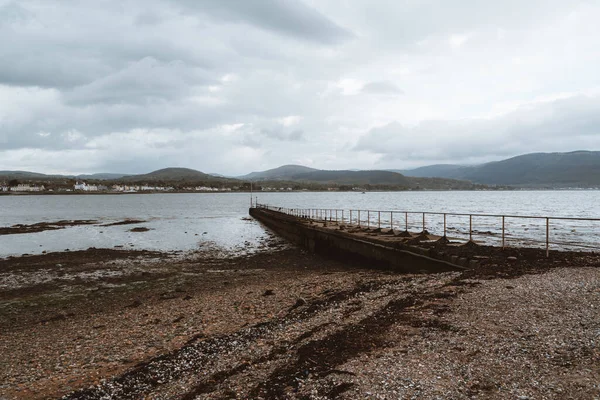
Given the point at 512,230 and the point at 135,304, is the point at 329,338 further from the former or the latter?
the point at 512,230

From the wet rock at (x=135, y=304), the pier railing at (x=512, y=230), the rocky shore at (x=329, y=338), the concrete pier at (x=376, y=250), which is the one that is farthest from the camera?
the pier railing at (x=512, y=230)

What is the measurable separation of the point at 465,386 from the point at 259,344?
431 cm

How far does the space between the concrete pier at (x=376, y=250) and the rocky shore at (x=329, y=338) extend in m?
2.17

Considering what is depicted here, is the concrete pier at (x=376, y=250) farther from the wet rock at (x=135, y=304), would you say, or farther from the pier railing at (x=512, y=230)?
the wet rock at (x=135, y=304)

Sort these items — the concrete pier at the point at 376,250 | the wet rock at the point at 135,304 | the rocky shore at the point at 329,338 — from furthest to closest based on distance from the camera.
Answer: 1. the concrete pier at the point at 376,250
2. the wet rock at the point at 135,304
3. the rocky shore at the point at 329,338

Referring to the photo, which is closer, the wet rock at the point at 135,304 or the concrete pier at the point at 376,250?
the wet rock at the point at 135,304

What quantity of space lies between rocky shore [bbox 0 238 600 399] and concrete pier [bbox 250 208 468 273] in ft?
7.10

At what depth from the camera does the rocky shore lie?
19.2 ft

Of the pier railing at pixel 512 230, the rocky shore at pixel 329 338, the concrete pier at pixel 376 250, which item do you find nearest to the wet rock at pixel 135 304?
the rocky shore at pixel 329 338

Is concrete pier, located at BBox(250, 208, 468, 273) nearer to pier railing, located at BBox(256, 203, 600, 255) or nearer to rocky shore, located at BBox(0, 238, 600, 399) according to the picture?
pier railing, located at BBox(256, 203, 600, 255)

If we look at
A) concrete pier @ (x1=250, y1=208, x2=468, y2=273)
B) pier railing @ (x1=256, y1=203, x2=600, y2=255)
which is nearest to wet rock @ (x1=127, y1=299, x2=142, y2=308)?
concrete pier @ (x1=250, y1=208, x2=468, y2=273)

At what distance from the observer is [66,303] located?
14.7 m

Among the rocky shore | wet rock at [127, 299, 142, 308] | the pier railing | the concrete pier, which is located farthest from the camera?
the pier railing

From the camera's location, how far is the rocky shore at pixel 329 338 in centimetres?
584
